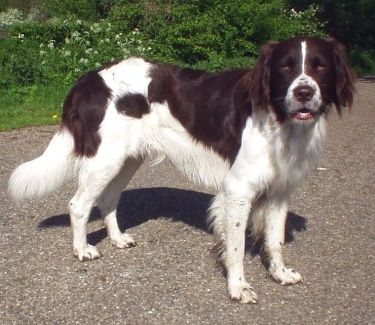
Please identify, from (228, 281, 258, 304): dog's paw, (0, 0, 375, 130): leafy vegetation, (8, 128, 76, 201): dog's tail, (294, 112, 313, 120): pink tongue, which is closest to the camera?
(294, 112, 313, 120): pink tongue

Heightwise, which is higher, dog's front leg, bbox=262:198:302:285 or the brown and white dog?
the brown and white dog

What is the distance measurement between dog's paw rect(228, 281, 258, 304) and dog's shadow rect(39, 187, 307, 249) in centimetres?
87

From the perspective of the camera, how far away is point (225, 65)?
14945 mm

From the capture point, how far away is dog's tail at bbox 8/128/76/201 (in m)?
5.32

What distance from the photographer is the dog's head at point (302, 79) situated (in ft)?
13.5

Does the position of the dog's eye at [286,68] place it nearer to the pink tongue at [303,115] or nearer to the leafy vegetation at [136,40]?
the pink tongue at [303,115]

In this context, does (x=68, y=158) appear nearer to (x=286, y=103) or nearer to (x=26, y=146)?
(x=286, y=103)

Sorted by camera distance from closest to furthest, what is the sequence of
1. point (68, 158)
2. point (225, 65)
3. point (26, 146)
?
point (68, 158), point (26, 146), point (225, 65)

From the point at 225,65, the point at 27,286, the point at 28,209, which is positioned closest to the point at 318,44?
the point at 27,286

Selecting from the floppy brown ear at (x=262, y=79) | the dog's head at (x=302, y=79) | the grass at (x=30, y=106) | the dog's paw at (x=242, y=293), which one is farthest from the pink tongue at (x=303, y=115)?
the grass at (x=30, y=106)

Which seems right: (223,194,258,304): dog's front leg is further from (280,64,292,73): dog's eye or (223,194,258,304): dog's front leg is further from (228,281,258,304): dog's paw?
(280,64,292,73): dog's eye

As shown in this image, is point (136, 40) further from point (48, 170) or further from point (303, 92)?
point (303, 92)

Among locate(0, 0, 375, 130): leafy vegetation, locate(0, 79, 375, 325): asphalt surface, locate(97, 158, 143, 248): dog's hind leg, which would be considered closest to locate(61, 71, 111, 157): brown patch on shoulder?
locate(97, 158, 143, 248): dog's hind leg

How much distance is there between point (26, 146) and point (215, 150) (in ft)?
14.9
